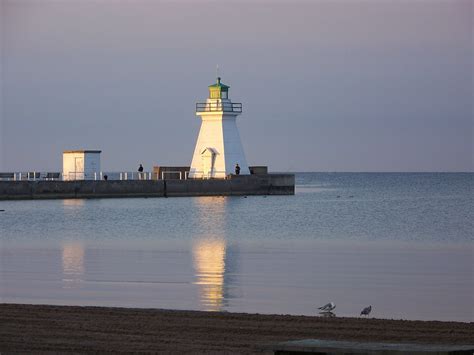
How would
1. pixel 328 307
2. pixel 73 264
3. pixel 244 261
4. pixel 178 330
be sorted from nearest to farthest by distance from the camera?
pixel 178 330 → pixel 328 307 → pixel 73 264 → pixel 244 261

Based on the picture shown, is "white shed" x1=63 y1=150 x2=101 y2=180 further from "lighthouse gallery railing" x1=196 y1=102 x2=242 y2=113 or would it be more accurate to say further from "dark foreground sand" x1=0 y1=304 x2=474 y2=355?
"dark foreground sand" x1=0 y1=304 x2=474 y2=355

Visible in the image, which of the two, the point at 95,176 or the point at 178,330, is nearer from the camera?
the point at 178,330

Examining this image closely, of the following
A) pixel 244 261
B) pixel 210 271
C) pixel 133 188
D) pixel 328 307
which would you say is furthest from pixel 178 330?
pixel 133 188

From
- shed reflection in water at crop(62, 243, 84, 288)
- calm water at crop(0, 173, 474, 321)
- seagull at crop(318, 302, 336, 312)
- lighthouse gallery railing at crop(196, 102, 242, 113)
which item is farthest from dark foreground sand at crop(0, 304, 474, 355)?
lighthouse gallery railing at crop(196, 102, 242, 113)

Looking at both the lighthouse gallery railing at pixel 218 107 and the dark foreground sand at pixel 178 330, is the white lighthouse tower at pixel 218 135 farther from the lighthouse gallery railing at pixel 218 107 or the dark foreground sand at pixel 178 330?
the dark foreground sand at pixel 178 330

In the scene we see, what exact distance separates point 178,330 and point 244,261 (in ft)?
33.4

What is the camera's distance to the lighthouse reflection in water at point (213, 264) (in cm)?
1325

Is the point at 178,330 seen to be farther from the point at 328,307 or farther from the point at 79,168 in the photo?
the point at 79,168

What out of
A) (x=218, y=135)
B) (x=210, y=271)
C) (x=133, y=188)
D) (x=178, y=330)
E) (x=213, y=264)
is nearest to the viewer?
→ (x=178, y=330)

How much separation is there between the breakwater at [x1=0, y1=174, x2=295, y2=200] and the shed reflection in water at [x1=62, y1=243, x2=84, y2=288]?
23556mm

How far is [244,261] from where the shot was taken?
64.7 feet

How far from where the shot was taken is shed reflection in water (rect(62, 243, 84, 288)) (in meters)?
15.3

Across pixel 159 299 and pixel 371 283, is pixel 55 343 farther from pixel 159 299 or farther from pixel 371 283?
pixel 371 283

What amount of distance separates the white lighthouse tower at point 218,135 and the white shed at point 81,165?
176 inches
